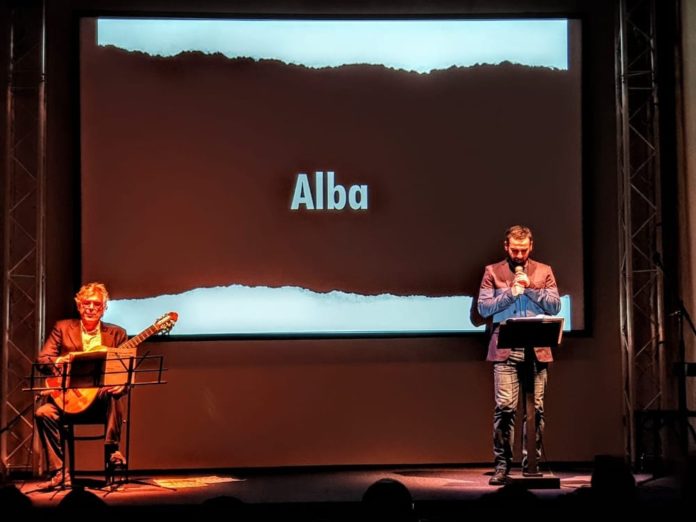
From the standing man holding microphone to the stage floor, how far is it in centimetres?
34

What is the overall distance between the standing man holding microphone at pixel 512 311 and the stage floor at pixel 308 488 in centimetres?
34

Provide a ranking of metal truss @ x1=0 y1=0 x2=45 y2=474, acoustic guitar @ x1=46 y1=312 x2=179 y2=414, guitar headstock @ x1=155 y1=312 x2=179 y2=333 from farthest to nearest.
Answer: metal truss @ x1=0 y1=0 x2=45 y2=474 < guitar headstock @ x1=155 y1=312 x2=179 y2=333 < acoustic guitar @ x1=46 y1=312 x2=179 y2=414

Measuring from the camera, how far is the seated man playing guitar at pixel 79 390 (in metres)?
6.88

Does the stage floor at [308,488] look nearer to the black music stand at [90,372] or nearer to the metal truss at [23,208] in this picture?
the black music stand at [90,372]

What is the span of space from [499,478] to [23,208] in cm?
406

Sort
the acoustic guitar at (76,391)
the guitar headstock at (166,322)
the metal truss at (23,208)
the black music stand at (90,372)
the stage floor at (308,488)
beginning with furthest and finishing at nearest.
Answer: the metal truss at (23,208), the guitar headstock at (166,322), the acoustic guitar at (76,391), the black music stand at (90,372), the stage floor at (308,488)

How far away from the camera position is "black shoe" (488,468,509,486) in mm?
6883

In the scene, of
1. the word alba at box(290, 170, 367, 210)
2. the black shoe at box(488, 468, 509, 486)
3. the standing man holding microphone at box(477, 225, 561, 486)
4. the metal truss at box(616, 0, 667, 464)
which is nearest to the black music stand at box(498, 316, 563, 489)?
the standing man holding microphone at box(477, 225, 561, 486)

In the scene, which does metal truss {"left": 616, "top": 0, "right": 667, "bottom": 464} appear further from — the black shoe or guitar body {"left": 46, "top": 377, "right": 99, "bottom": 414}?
guitar body {"left": 46, "top": 377, "right": 99, "bottom": 414}

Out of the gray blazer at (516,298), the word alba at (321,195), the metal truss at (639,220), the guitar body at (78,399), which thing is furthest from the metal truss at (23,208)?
the metal truss at (639,220)

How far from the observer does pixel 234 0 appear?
8.02m

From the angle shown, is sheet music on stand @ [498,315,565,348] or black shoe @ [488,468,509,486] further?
black shoe @ [488,468,509,486]

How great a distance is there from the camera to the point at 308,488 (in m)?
6.93

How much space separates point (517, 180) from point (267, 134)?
194 centimetres
